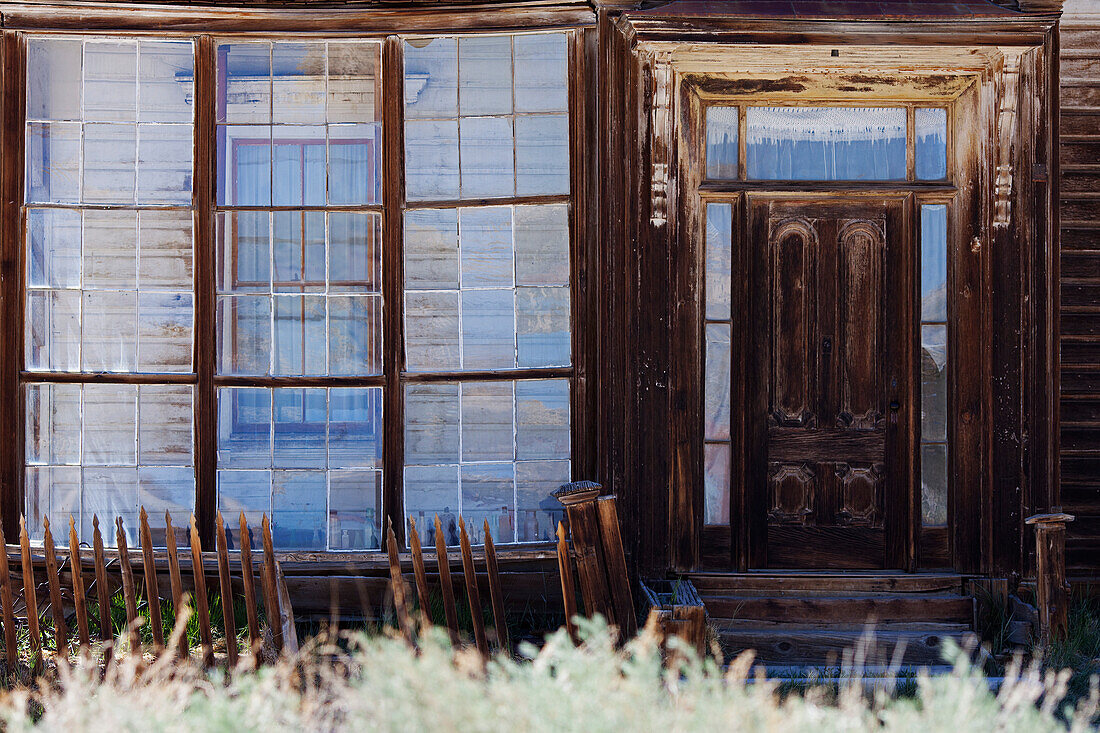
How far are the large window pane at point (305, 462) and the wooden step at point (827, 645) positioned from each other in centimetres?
215

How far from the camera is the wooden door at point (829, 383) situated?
204 inches

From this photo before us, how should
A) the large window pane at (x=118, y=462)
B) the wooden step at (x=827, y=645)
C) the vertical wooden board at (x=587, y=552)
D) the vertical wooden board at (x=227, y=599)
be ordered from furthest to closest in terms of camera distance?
the large window pane at (x=118, y=462), the wooden step at (x=827, y=645), the vertical wooden board at (x=227, y=599), the vertical wooden board at (x=587, y=552)

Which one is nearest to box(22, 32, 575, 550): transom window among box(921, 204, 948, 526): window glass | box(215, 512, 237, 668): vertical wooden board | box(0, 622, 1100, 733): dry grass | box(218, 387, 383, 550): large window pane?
box(218, 387, 383, 550): large window pane

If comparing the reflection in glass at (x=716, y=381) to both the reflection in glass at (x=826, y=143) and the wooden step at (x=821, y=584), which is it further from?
the reflection in glass at (x=826, y=143)

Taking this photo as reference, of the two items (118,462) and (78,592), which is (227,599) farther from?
(118,462)

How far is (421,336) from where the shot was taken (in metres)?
5.28

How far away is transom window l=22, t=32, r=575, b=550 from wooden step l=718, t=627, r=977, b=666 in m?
1.48

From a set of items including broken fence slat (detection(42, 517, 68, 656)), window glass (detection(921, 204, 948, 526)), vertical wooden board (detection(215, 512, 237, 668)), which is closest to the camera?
vertical wooden board (detection(215, 512, 237, 668))

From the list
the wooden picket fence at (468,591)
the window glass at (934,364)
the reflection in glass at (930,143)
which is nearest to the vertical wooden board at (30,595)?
the wooden picket fence at (468,591)

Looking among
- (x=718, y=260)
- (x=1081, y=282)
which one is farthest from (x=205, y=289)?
(x=1081, y=282)

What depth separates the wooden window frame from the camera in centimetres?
524

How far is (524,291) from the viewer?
525 centimetres

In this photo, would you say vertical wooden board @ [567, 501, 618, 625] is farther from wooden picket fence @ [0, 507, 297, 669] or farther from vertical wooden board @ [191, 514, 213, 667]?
vertical wooden board @ [191, 514, 213, 667]

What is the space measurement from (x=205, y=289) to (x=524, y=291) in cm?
187
